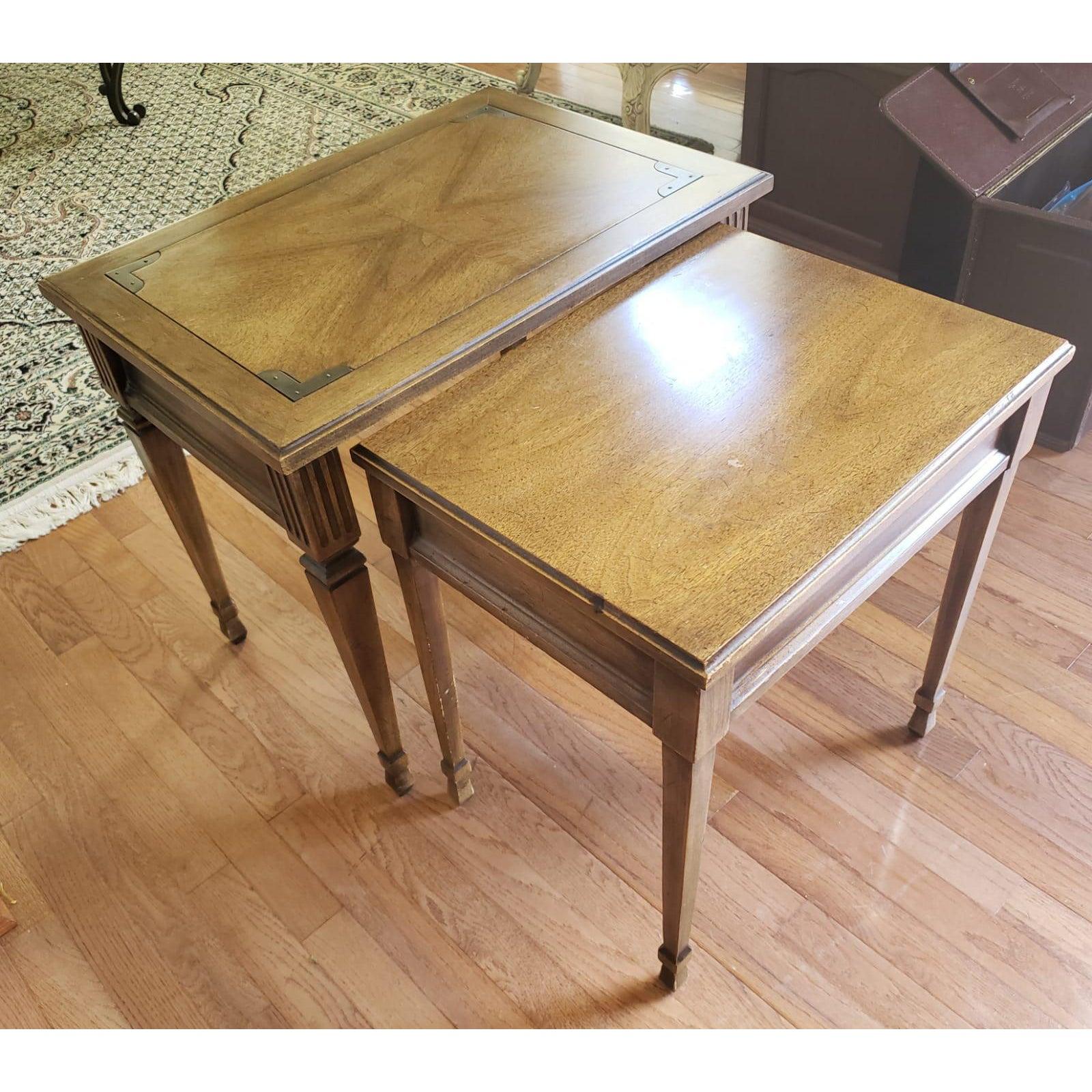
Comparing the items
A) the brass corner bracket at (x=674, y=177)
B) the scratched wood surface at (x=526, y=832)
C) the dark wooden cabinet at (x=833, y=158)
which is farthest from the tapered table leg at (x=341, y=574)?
the dark wooden cabinet at (x=833, y=158)

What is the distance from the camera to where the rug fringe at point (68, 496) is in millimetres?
1766

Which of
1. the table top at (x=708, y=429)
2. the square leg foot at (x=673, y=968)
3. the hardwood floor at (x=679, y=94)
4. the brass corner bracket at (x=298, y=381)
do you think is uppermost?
the brass corner bracket at (x=298, y=381)

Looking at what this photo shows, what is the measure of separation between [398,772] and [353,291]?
0.63 m

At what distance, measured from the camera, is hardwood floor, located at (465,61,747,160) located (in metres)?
2.89

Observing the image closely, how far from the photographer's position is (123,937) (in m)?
1.21

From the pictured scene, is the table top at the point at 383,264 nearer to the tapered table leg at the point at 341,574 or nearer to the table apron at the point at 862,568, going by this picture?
the tapered table leg at the point at 341,574

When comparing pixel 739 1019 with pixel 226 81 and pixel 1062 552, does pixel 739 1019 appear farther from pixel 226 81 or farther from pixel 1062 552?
pixel 226 81

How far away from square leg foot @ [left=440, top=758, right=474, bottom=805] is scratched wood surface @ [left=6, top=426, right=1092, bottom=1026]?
0.07ft

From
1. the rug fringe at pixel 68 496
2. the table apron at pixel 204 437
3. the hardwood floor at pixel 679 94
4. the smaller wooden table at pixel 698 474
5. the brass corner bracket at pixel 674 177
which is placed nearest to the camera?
the smaller wooden table at pixel 698 474

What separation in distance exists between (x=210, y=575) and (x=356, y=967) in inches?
24.3

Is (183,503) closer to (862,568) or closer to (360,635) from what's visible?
(360,635)

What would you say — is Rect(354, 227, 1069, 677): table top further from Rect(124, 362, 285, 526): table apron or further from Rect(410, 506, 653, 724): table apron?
Rect(124, 362, 285, 526): table apron

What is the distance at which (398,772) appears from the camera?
1.31 metres

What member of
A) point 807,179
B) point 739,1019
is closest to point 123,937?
point 739,1019
